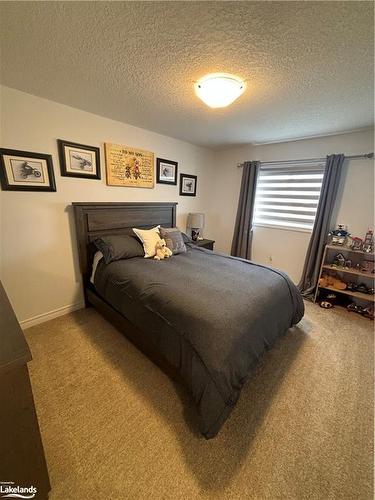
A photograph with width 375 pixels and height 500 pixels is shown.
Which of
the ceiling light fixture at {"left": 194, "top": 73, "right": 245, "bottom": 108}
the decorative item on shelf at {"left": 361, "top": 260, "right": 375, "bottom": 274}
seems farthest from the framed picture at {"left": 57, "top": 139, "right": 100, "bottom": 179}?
the decorative item on shelf at {"left": 361, "top": 260, "right": 375, "bottom": 274}

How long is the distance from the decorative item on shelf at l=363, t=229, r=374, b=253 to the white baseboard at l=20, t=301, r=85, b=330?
3680 mm

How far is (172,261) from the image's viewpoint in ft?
7.77

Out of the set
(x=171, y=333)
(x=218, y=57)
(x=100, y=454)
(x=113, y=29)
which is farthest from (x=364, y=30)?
(x=100, y=454)

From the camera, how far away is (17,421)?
0.79 metres

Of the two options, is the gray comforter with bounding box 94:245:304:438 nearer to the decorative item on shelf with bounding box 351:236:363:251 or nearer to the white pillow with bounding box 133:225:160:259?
the white pillow with bounding box 133:225:160:259

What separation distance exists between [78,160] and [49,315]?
5.93 feet

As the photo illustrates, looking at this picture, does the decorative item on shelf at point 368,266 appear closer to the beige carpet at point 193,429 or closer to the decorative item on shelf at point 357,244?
the decorative item on shelf at point 357,244

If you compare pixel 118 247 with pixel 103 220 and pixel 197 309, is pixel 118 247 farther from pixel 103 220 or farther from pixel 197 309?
pixel 197 309

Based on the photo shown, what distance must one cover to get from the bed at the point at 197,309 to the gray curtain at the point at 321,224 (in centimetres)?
111

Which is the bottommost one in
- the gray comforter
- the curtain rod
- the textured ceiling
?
the gray comforter

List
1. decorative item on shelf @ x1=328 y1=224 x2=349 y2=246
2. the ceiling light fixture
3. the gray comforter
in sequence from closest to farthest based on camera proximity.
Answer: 1. the gray comforter
2. the ceiling light fixture
3. decorative item on shelf @ x1=328 y1=224 x2=349 y2=246

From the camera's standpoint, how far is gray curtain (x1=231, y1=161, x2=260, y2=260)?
3.43 m

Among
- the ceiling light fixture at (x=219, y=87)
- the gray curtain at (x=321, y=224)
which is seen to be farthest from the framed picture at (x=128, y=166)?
the gray curtain at (x=321, y=224)

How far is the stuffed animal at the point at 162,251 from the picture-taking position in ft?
8.05
